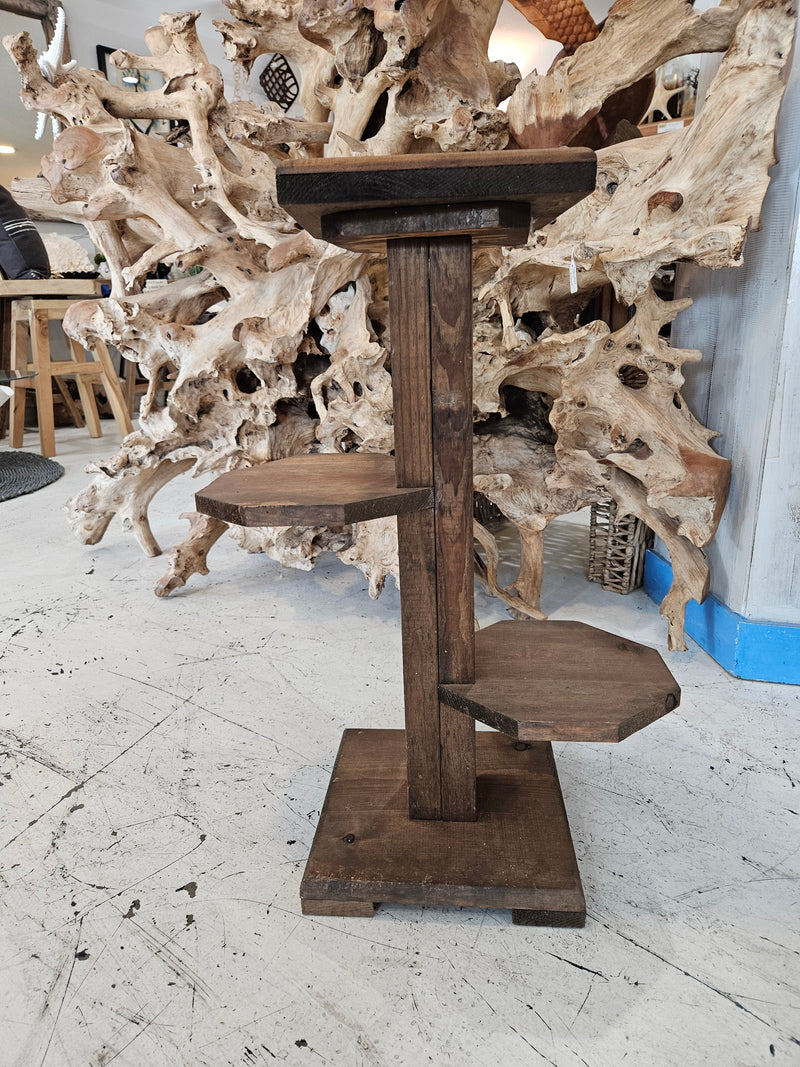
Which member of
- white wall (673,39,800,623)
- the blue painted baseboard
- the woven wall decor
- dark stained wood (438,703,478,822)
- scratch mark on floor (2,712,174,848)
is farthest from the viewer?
the woven wall decor

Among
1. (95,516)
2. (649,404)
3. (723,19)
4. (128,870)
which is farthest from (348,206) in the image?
(95,516)

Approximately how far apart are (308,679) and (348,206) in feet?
3.52

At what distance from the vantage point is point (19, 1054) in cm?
82

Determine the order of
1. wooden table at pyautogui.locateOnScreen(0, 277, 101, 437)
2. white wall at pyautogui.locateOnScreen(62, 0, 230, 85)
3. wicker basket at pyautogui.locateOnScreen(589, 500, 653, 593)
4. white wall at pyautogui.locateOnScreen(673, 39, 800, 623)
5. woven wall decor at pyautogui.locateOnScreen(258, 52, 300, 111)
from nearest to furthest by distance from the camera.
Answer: white wall at pyautogui.locateOnScreen(673, 39, 800, 623)
wicker basket at pyautogui.locateOnScreen(589, 500, 653, 593)
wooden table at pyautogui.locateOnScreen(0, 277, 101, 437)
white wall at pyautogui.locateOnScreen(62, 0, 230, 85)
woven wall decor at pyautogui.locateOnScreen(258, 52, 300, 111)

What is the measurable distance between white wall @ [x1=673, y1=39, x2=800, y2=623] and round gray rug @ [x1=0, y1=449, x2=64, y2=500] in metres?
2.94

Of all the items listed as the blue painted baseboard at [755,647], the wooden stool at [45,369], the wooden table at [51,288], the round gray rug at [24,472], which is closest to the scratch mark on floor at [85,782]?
the blue painted baseboard at [755,647]

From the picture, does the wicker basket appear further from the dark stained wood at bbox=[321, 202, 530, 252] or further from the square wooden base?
the dark stained wood at bbox=[321, 202, 530, 252]

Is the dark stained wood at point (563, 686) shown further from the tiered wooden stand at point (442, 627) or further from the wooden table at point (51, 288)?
the wooden table at point (51, 288)

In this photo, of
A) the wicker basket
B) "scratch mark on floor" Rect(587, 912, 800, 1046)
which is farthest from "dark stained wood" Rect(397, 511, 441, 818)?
the wicker basket

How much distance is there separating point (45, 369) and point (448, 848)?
12.6 feet

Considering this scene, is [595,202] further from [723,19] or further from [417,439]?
[417,439]

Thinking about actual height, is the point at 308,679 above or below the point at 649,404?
below

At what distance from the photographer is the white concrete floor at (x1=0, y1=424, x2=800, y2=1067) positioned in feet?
2.74

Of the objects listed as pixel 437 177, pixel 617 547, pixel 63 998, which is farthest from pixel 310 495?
pixel 617 547
